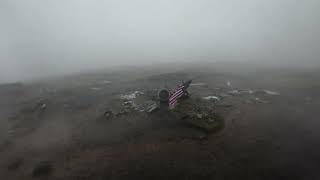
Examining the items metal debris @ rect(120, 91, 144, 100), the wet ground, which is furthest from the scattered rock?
metal debris @ rect(120, 91, 144, 100)

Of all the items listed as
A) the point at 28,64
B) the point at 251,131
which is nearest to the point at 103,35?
the point at 28,64

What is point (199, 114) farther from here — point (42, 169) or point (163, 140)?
point (42, 169)

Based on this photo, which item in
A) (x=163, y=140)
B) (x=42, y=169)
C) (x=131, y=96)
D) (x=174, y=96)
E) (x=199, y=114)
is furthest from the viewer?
(x=131, y=96)

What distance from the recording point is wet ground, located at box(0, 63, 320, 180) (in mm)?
16516

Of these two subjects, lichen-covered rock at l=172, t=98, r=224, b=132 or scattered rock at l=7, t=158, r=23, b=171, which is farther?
lichen-covered rock at l=172, t=98, r=224, b=132

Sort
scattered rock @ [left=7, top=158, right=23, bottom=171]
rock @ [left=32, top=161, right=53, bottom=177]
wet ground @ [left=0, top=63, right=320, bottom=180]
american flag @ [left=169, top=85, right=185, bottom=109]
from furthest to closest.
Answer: american flag @ [left=169, top=85, right=185, bottom=109], scattered rock @ [left=7, top=158, right=23, bottom=171], rock @ [left=32, top=161, right=53, bottom=177], wet ground @ [left=0, top=63, right=320, bottom=180]

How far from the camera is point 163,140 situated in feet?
67.1

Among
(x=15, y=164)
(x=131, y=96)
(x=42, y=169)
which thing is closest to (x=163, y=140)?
(x=42, y=169)

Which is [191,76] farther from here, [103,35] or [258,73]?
[103,35]

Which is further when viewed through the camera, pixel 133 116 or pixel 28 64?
pixel 28 64

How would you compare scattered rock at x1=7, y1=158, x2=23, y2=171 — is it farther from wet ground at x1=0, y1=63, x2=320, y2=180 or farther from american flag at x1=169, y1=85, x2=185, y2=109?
american flag at x1=169, y1=85, x2=185, y2=109

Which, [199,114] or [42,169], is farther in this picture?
[199,114]

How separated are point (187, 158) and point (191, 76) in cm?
2637

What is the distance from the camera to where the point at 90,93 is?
122 ft
